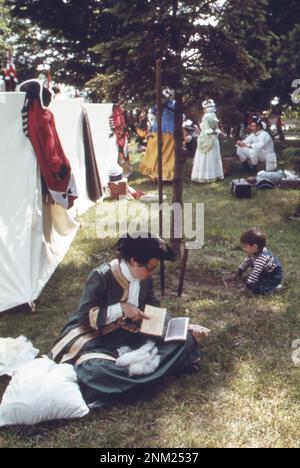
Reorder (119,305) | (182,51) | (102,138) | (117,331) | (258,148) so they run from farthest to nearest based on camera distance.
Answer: (258,148) < (102,138) < (182,51) < (117,331) < (119,305)

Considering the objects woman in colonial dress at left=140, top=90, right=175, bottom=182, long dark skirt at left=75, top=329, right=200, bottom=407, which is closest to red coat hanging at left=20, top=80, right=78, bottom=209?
long dark skirt at left=75, top=329, right=200, bottom=407

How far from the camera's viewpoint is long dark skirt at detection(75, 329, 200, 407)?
127 inches

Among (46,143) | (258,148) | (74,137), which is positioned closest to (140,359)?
(46,143)

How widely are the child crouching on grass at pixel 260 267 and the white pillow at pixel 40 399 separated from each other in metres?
2.50

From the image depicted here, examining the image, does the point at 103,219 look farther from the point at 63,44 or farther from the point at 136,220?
the point at 63,44

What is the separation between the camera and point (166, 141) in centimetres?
1100

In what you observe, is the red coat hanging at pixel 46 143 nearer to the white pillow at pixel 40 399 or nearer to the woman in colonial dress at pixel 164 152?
the white pillow at pixel 40 399

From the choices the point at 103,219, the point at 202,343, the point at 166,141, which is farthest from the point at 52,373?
the point at 166,141

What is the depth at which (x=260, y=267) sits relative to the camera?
16.2 ft

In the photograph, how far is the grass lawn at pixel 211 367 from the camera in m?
2.97

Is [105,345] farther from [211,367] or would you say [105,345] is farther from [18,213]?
[18,213]

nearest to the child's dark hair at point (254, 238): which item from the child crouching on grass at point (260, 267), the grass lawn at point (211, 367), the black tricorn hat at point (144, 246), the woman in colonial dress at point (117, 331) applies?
the child crouching on grass at point (260, 267)

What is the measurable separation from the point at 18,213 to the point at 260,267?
2.49 metres
